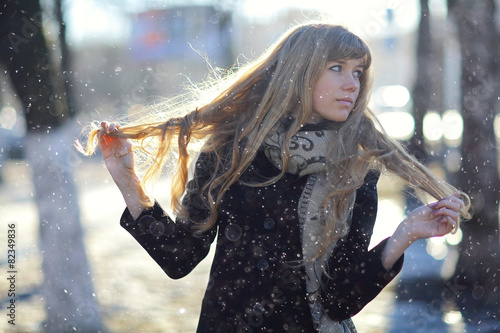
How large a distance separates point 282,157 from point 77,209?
10.8ft

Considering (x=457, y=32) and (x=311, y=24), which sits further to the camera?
(x=457, y=32)

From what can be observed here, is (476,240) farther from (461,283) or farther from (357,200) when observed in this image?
(357,200)

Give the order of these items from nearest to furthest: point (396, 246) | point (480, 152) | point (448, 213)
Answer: point (448, 213)
point (396, 246)
point (480, 152)

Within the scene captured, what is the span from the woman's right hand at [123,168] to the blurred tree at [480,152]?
13.9ft

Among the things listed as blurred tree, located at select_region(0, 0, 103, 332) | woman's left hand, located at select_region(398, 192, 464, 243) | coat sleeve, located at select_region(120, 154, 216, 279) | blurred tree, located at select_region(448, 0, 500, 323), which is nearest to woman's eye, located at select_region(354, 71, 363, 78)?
woman's left hand, located at select_region(398, 192, 464, 243)

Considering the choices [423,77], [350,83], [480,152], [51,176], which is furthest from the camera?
[423,77]

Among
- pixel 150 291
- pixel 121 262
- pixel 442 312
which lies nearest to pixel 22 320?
pixel 150 291

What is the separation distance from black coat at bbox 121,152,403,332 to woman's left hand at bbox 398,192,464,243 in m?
0.12

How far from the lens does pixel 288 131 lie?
2.83m

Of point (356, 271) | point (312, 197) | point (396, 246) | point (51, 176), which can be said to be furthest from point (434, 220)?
point (51, 176)

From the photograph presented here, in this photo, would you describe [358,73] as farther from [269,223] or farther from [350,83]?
[269,223]

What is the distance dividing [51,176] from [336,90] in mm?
3410

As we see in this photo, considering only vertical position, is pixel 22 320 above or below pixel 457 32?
below

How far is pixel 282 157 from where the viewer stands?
9.06 feet
